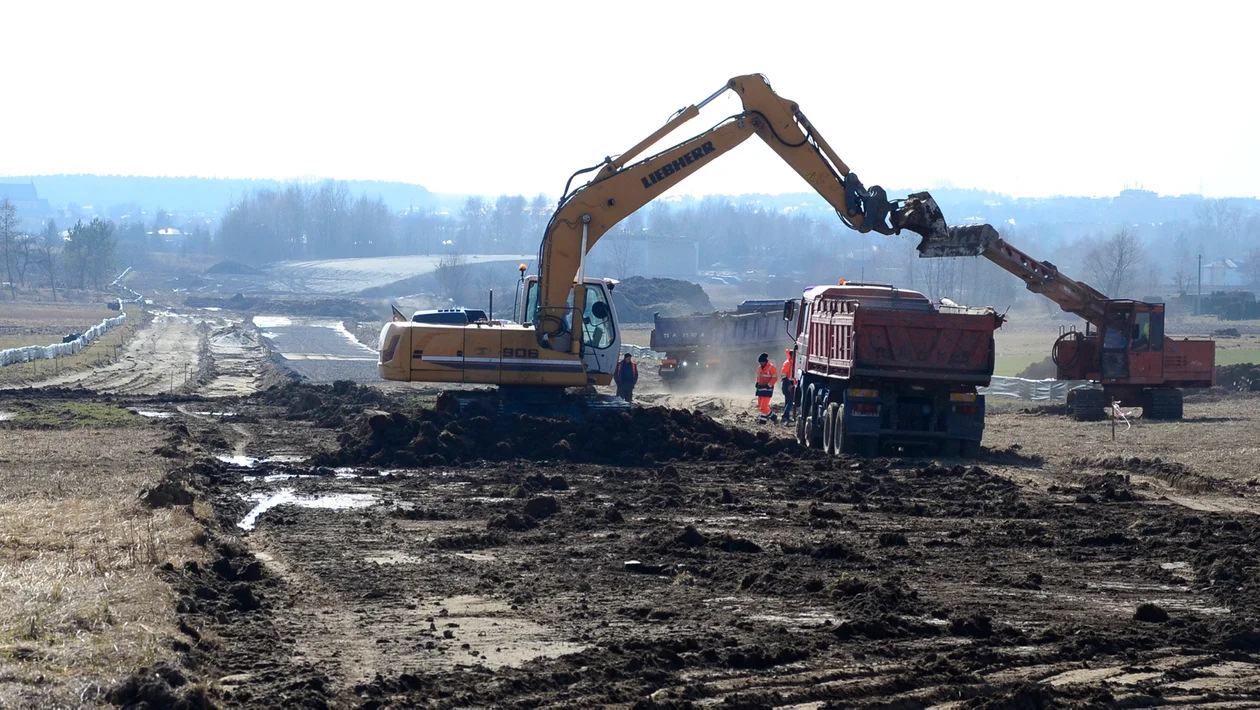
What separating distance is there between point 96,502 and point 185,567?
400 centimetres

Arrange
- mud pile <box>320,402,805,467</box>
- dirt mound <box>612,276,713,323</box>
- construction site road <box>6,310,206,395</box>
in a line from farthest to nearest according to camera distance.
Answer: dirt mound <box>612,276,713,323</box> < construction site road <box>6,310,206,395</box> < mud pile <box>320,402,805,467</box>

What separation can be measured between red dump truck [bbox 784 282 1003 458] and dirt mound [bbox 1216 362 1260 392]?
18.6 meters

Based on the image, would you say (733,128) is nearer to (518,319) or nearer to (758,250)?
(518,319)

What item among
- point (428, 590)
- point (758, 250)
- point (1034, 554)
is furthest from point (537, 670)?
point (758, 250)

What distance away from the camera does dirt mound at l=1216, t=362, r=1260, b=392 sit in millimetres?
36562

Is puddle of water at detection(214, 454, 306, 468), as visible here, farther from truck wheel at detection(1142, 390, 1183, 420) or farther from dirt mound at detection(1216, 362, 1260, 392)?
dirt mound at detection(1216, 362, 1260, 392)

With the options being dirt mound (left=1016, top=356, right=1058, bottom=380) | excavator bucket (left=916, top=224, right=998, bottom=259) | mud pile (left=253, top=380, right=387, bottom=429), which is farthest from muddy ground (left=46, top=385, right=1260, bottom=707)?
dirt mound (left=1016, top=356, right=1058, bottom=380)

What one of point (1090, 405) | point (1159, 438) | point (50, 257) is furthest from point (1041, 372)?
point (50, 257)

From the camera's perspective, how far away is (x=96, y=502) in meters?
13.8

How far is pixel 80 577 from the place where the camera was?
9.49 metres

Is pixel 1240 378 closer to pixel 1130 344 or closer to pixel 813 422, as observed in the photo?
pixel 1130 344

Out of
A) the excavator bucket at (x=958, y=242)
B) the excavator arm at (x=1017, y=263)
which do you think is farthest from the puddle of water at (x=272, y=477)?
the excavator bucket at (x=958, y=242)

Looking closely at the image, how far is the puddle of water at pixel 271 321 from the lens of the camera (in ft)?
269

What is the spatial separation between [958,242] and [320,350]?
39.7 metres
